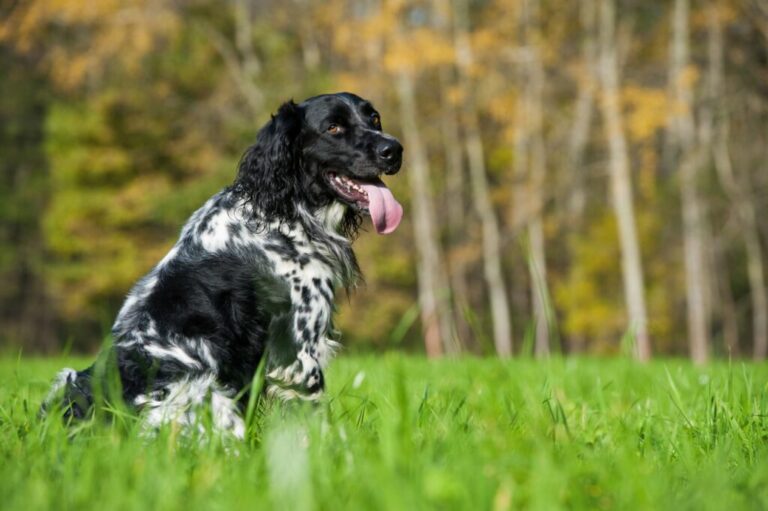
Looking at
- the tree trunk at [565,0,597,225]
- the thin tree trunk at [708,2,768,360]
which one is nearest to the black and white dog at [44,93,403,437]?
the tree trunk at [565,0,597,225]

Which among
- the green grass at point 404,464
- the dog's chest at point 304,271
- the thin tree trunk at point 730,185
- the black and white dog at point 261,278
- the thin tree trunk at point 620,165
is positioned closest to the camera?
the green grass at point 404,464

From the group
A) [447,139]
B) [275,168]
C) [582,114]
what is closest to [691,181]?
[582,114]

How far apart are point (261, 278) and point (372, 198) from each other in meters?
1.03

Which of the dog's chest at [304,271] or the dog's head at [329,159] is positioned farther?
the dog's head at [329,159]

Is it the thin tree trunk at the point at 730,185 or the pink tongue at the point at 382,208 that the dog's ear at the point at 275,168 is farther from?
A: the thin tree trunk at the point at 730,185

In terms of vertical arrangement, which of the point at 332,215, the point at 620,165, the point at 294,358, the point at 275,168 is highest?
the point at 275,168

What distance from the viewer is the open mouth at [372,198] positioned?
4.91m

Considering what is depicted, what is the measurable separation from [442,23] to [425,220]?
520cm

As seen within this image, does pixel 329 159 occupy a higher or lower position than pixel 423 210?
higher

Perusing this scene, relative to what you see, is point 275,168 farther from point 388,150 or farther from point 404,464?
point 404,464

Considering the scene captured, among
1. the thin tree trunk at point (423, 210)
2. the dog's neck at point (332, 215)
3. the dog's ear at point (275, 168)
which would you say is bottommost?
the thin tree trunk at point (423, 210)

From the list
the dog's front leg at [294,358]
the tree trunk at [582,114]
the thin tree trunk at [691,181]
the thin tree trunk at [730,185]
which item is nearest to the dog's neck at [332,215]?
the dog's front leg at [294,358]

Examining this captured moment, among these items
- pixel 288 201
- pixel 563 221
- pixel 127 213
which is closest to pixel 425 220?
A: pixel 563 221

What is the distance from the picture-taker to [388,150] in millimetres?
4969
